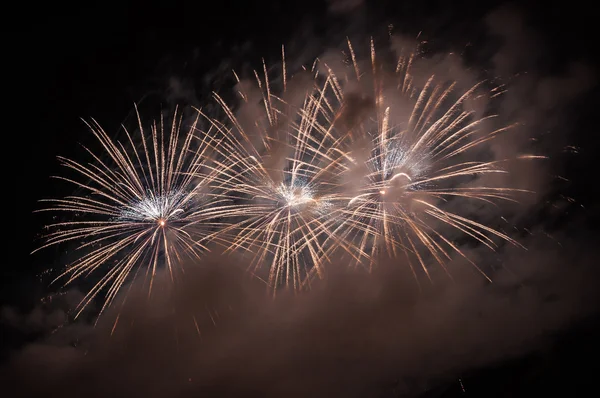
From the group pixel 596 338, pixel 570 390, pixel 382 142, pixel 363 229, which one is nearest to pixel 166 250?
pixel 363 229

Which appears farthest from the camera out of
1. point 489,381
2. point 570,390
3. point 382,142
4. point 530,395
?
point 489,381

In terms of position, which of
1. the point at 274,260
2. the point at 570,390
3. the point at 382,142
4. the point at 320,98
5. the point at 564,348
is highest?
the point at 564,348

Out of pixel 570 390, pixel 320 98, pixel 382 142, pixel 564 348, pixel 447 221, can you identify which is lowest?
pixel 447 221

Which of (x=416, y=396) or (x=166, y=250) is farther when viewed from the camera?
(x=416, y=396)

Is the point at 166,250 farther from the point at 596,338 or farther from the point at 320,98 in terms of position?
the point at 596,338

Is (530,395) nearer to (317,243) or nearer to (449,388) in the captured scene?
(449,388)

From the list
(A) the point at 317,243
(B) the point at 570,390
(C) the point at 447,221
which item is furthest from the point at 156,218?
(B) the point at 570,390

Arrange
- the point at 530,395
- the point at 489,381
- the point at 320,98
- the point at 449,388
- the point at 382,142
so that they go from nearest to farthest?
the point at 382,142 → the point at 320,98 → the point at 530,395 → the point at 489,381 → the point at 449,388

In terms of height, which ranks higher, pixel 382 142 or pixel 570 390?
pixel 570 390

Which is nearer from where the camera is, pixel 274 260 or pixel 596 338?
pixel 274 260
